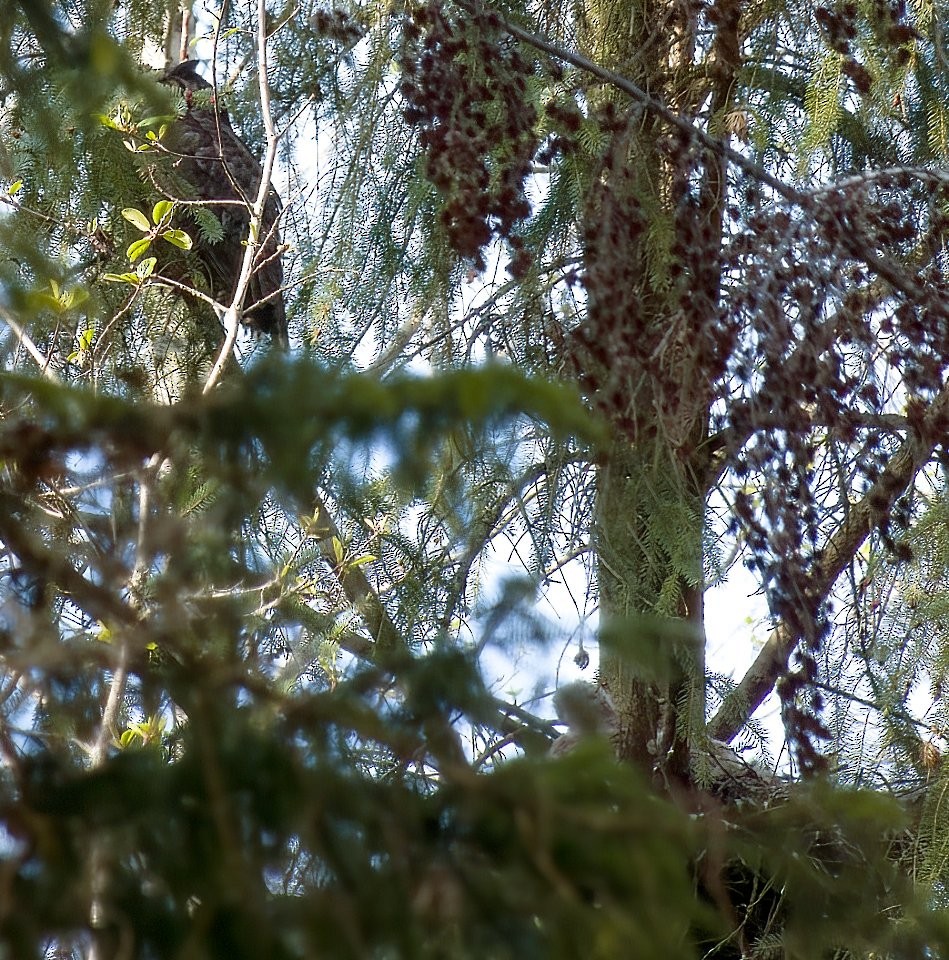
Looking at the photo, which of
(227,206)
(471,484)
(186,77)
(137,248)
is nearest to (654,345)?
(471,484)

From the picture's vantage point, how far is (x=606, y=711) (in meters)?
2.44

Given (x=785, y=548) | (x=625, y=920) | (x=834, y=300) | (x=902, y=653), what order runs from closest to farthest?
(x=625, y=920) < (x=785, y=548) < (x=834, y=300) < (x=902, y=653)

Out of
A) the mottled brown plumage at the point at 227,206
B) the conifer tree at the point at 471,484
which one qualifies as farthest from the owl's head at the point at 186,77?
the conifer tree at the point at 471,484

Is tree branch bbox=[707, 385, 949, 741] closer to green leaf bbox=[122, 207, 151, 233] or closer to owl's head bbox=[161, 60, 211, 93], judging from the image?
green leaf bbox=[122, 207, 151, 233]

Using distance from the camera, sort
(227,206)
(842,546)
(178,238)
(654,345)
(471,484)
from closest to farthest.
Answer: (654,345), (471,484), (178,238), (842,546), (227,206)

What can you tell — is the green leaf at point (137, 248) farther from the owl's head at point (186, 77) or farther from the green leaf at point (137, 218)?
the owl's head at point (186, 77)

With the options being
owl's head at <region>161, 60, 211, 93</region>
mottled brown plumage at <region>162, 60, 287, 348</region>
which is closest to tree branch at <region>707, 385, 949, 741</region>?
mottled brown plumage at <region>162, 60, 287, 348</region>

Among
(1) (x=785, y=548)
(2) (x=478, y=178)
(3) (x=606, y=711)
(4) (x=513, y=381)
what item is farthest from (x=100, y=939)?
(3) (x=606, y=711)

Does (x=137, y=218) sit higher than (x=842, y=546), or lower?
higher

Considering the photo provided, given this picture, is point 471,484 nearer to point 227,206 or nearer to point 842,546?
point 842,546

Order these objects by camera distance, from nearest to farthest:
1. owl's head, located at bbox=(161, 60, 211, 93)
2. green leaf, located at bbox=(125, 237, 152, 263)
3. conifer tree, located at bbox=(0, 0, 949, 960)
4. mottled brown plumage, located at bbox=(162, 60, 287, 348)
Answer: conifer tree, located at bbox=(0, 0, 949, 960)
green leaf, located at bbox=(125, 237, 152, 263)
mottled brown plumage, located at bbox=(162, 60, 287, 348)
owl's head, located at bbox=(161, 60, 211, 93)

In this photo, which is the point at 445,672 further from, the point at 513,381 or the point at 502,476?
the point at 502,476

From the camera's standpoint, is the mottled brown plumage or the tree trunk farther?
the mottled brown plumage

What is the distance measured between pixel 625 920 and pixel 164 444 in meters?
0.44
